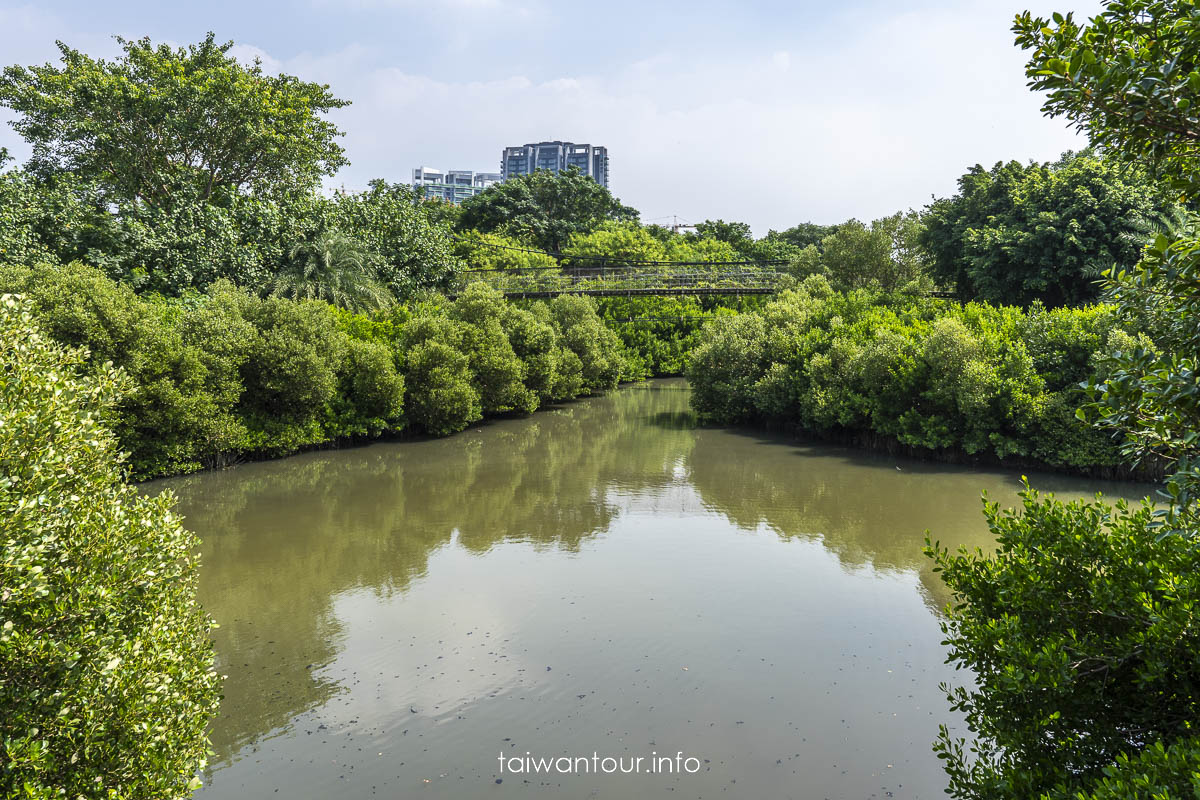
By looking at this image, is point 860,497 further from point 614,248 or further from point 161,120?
point 614,248

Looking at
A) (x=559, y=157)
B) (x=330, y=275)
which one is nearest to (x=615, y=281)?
(x=330, y=275)

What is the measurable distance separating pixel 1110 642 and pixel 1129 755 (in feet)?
2.68

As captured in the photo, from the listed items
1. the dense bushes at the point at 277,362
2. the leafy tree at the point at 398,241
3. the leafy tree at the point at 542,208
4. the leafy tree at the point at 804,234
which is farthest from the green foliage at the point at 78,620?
the leafy tree at the point at 804,234

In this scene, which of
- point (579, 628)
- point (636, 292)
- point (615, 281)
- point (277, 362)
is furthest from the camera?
point (615, 281)

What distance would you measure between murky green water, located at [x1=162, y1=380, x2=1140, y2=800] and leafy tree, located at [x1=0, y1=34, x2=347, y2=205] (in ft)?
53.8

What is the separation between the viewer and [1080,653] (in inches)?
187

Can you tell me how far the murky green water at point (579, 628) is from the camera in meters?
8.08

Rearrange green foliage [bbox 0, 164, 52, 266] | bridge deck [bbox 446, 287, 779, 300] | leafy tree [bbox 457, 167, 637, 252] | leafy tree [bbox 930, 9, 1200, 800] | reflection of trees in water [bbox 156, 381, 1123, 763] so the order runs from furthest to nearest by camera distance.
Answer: leafy tree [bbox 457, 167, 637, 252], bridge deck [bbox 446, 287, 779, 300], green foliage [bbox 0, 164, 52, 266], reflection of trees in water [bbox 156, 381, 1123, 763], leafy tree [bbox 930, 9, 1200, 800]

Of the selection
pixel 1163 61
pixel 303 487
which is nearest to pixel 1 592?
pixel 1163 61

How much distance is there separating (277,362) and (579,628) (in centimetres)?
1601

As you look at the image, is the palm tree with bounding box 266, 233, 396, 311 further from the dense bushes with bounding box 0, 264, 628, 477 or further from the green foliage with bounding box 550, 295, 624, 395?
the green foliage with bounding box 550, 295, 624, 395

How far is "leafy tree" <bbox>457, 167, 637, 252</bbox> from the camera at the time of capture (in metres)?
63.4

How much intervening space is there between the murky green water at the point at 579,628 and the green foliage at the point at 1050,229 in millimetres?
9573

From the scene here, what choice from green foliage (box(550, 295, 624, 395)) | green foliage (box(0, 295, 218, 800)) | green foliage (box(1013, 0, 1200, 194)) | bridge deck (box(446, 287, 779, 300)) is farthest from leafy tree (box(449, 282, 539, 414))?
green foliage (box(1013, 0, 1200, 194))
